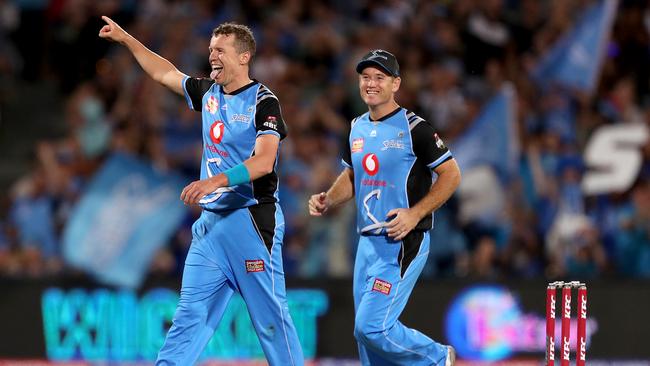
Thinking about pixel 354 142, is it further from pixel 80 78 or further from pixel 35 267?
pixel 80 78

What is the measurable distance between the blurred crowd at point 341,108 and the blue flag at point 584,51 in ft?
0.94

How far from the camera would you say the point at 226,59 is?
8844mm

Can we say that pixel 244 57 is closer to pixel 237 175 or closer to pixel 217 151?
pixel 217 151

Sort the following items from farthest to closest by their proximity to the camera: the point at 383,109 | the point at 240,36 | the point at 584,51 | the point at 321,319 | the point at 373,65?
the point at 584,51 < the point at 321,319 < the point at 383,109 < the point at 373,65 < the point at 240,36

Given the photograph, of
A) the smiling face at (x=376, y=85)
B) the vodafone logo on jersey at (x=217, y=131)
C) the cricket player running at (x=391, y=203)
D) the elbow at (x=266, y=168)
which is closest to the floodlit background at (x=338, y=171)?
the cricket player running at (x=391, y=203)

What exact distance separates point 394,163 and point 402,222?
457 mm

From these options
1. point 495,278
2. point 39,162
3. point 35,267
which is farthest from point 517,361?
point 39,162

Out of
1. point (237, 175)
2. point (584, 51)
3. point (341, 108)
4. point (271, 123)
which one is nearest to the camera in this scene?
point (237, 175)

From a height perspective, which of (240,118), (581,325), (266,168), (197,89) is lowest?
(581,325)

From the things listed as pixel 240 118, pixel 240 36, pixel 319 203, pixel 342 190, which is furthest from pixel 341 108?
pixel 240 118

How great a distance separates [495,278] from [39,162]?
6.17 meters

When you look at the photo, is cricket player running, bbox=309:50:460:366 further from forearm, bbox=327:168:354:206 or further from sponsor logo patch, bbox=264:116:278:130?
sponsor logo patch, bbox=264:116:278:130

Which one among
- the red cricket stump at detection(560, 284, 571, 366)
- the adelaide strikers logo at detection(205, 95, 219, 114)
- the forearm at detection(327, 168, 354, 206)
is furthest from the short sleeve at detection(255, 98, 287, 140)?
the red cricket stump at detection(560, 284, 571, 366)

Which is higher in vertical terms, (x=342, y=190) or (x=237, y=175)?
(x=237, y=175)
